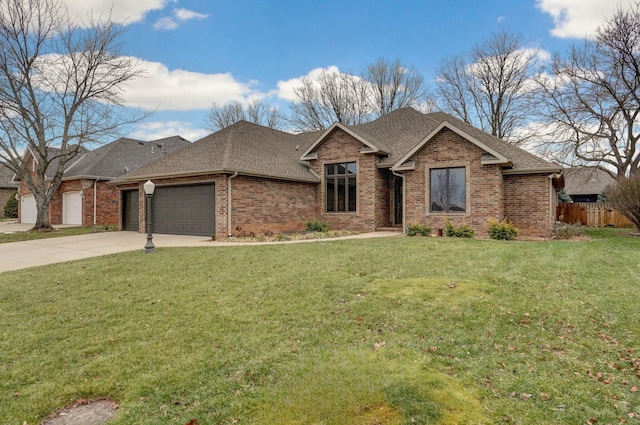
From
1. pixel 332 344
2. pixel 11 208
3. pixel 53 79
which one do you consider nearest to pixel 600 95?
pixel 332 344

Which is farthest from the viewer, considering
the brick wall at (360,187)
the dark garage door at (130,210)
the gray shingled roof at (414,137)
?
the dark garage door at (130,210)

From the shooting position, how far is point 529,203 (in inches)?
554

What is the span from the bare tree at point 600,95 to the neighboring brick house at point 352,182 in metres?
7.27

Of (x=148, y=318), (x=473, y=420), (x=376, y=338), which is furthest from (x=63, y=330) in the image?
(x=473, y=420)

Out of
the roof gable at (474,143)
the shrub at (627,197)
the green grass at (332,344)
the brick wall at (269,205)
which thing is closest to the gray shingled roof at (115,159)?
the brick wall at (269,205)

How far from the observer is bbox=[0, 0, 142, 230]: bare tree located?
59.8 ft

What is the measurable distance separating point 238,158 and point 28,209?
912 inches

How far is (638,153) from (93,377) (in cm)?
2683

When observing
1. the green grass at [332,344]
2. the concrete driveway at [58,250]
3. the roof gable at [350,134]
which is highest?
the roof gable at [350,134]

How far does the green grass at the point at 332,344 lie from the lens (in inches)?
119

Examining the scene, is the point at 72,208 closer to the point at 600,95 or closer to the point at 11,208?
the point at 11,208

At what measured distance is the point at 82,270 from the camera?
27.8ft

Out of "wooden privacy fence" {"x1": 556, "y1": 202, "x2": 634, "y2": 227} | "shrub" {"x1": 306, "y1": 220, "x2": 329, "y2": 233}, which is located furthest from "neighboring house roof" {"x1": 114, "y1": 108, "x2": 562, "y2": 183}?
"wooden privacy fence" {"x1": 556, "y1": 202, "x2": 634, "y2": 227}

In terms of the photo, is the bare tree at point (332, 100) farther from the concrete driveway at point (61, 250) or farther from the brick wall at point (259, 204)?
the concrete driveway at point (61, 250)
